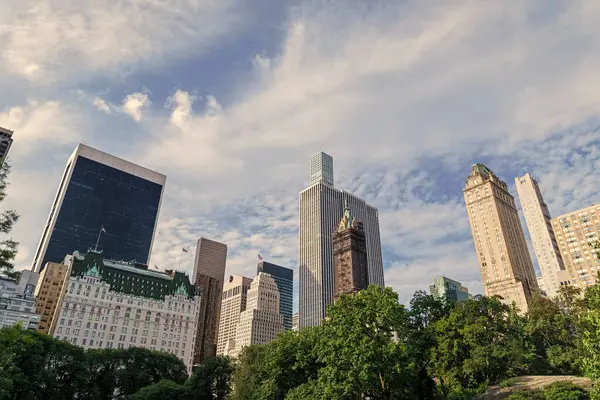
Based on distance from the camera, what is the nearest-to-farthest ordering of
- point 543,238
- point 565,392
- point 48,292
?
point 565,392, point 48,292, point 543,238

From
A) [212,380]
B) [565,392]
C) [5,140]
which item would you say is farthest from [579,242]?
[5,140]

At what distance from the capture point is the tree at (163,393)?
6725 centimetres

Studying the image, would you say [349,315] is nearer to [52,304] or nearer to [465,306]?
[465,306]

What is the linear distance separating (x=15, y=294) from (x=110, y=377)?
9048 cm

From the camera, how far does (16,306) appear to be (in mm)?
139250

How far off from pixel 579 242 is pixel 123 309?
174 m

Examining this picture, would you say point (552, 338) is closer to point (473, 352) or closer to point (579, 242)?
point (473, 352)

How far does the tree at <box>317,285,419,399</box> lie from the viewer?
39969 mm

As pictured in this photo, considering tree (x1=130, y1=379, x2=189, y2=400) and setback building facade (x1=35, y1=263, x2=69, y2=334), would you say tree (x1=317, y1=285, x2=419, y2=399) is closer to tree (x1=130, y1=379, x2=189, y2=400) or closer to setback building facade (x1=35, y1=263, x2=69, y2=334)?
tree (x1=130, y1=379, x2=189, y2=400)

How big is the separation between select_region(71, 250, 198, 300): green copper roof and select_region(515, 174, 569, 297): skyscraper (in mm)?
156714

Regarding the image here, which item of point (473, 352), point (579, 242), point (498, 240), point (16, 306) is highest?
point (498, 240)

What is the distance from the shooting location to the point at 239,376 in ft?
214

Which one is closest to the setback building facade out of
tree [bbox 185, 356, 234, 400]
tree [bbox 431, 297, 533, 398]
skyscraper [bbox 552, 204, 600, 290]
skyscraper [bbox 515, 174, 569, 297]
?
tree [bbox 185, 356, 234, 400]

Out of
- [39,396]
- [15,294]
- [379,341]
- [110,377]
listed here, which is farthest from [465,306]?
[15,294]
